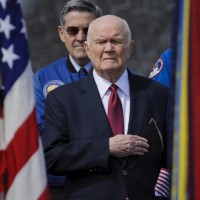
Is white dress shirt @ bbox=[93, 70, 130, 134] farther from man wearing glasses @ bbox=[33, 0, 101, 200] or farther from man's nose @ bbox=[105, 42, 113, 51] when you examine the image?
man wearing glasses @ bbox=[33, 0, 101, 200]

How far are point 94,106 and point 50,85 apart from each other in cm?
79

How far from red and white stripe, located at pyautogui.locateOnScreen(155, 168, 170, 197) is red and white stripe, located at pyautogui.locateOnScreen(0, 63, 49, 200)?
1.08 metres

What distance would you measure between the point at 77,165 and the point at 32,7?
5001mm

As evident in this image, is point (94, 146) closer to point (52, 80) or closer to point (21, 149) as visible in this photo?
point (21, 149)

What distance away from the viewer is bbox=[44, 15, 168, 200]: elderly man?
529 cm

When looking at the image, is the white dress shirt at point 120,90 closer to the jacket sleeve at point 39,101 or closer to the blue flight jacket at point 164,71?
the jacket sleeve at point 39,101

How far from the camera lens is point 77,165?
5273 millimetres

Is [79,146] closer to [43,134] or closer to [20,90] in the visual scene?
[43,134]

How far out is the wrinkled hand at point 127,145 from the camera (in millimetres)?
5262

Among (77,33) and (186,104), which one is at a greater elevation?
(77,33)

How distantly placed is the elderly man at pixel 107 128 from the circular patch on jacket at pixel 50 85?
54cm

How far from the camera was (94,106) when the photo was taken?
5.41 metres

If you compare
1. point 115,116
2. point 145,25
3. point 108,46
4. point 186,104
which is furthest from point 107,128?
point 145,25

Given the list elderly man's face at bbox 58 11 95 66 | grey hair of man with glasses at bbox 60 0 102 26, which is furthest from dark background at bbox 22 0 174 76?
elderly man's face at bbox 58 11 95 66
